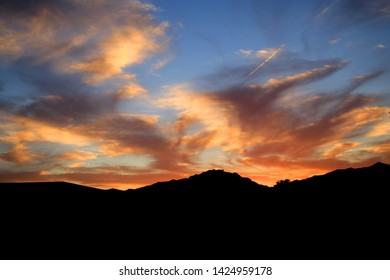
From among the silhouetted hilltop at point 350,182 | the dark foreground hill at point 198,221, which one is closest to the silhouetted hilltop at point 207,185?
the dark foreground hill at point 198,221

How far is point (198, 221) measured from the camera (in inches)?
930

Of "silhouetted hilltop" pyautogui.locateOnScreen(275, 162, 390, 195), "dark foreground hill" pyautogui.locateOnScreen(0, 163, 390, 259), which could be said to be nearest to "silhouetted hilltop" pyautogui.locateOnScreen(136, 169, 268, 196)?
"dark foreground hill" pyautogui.locateOnScreen(0, 163, 390, 259)

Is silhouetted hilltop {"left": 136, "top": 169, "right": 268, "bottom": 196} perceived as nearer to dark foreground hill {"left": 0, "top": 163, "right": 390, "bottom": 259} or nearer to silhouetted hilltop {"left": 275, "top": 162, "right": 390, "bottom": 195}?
dark foreground hill {"left": 0, "top": 163, "right": 390, "bottom": 259}

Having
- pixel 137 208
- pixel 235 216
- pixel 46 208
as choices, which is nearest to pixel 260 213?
pixel 235 216

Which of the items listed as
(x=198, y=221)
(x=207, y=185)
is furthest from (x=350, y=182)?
(x=198, y=221)

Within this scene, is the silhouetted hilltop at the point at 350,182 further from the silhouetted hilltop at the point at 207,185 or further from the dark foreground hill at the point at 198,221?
the silhouetted hilltop at the point at 207,185

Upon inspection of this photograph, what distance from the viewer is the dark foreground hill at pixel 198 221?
58.3 feet

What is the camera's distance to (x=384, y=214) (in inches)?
874

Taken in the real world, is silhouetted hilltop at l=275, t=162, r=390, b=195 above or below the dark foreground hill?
above

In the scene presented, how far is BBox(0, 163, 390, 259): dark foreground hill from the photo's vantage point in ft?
58.3

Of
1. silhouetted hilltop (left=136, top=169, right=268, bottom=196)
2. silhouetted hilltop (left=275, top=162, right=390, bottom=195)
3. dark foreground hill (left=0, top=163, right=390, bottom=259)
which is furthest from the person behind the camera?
silhouetted hilltop (left=136, top=169, right=268, bottom=196)

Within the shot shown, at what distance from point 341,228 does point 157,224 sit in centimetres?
1317

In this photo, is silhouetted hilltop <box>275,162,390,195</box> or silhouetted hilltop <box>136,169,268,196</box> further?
silhouetted hilltop <box>136,169,268,196</box>

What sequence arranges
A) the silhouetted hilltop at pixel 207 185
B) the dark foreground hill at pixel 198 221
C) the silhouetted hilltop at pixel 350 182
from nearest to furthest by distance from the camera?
the dark foreground hill at pixel 198 221 → the silhouetted hilltop at pixel 350 182 → the silhouetted hilltop at pixel 207 185
